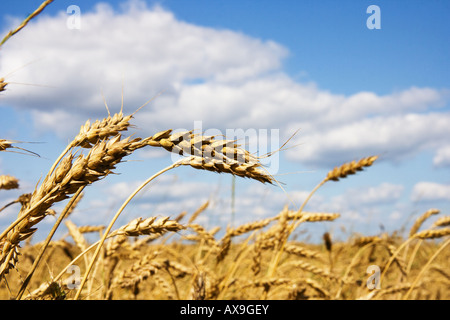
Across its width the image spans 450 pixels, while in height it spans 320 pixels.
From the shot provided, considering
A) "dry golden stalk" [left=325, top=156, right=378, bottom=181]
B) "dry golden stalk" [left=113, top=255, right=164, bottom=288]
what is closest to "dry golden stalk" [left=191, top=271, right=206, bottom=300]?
"dry golden stalk" [left=113, top=255, right=164, bottom=288]

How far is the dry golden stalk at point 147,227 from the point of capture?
1.59m

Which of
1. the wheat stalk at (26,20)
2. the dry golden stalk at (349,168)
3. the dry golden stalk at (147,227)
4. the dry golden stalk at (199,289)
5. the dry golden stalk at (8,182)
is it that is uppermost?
the wheat stalk at (26,20)

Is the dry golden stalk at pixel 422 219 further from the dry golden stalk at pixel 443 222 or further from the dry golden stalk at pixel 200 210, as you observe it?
the dry golden stalk at pixel 200 210

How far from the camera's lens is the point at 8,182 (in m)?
2.25

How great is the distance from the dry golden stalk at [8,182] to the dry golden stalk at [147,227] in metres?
0.99

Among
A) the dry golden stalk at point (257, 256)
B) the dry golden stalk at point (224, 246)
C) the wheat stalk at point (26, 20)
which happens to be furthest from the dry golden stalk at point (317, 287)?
the wheat stalk at point (26, 20)

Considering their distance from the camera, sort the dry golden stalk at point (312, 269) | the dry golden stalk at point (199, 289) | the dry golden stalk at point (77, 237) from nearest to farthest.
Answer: the dry golden stalk at point (199, 289)
the dry golden stalk at point (77, 237)
the dry golden stalk at point (312, 269)

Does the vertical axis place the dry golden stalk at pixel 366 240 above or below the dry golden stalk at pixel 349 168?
below

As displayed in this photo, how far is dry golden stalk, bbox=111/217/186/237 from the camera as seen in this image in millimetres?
1589

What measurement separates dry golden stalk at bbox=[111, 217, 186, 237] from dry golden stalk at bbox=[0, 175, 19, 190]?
992 millimetres

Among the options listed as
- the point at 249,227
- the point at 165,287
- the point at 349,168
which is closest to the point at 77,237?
the point at 165,287

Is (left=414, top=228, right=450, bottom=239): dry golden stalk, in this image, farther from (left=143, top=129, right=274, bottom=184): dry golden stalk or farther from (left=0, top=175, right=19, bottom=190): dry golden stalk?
(left=0, top=175, right=19, bottom=190): dry golden stalk
